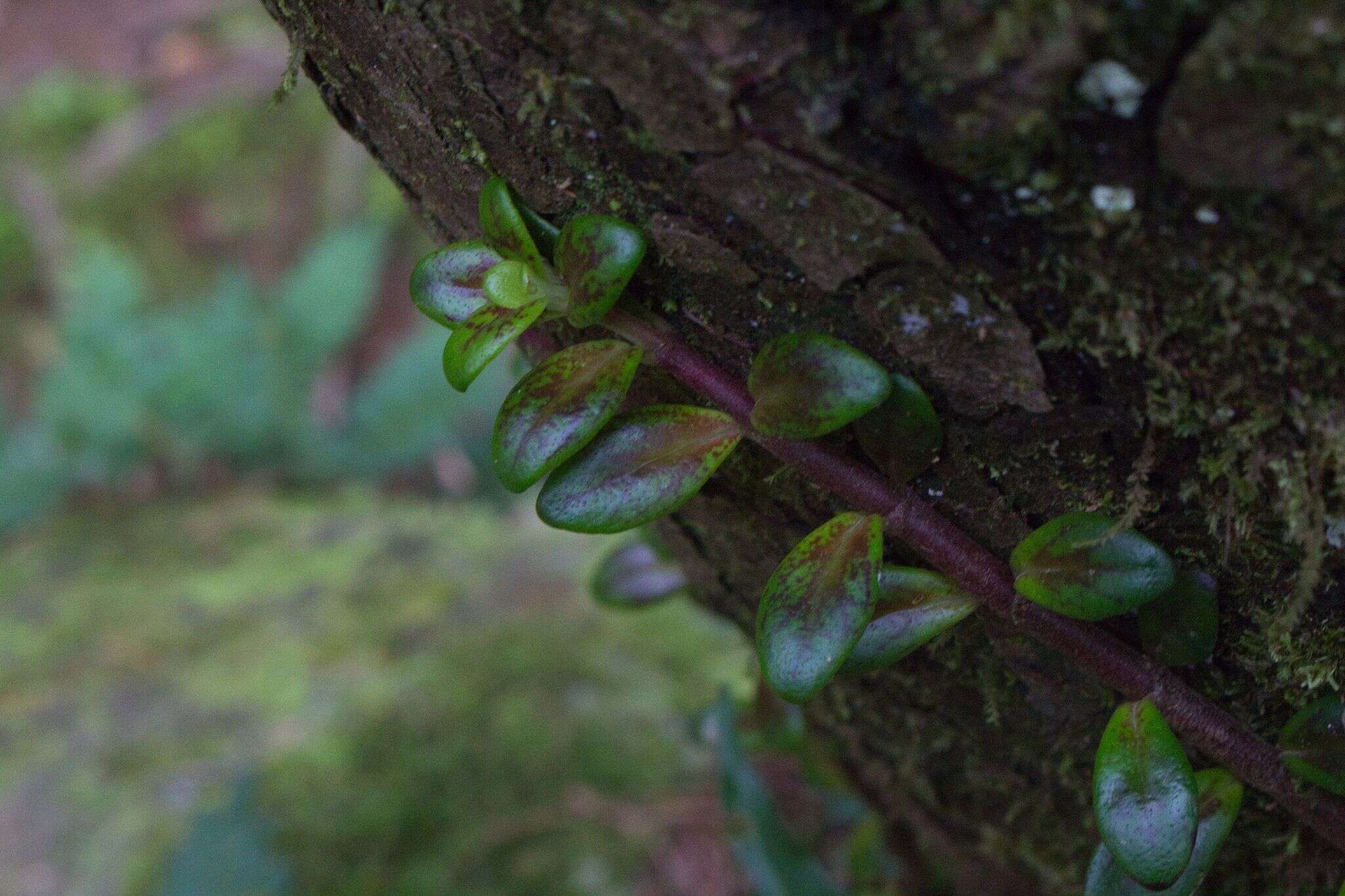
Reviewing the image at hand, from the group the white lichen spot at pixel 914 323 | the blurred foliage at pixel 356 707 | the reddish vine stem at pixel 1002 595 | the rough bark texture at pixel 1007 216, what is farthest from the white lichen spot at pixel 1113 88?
the blurred foliage at pixel 356 707

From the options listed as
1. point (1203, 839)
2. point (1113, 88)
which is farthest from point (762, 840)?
point (1113, 88)

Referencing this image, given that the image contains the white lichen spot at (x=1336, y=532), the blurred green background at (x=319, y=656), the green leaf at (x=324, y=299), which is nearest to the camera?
the white lichen spot at (x=1336, y=532)

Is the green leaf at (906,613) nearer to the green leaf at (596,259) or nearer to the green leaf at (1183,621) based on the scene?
the green leaf at (1183,621)

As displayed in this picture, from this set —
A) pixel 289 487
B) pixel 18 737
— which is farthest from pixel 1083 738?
pixel 289 487

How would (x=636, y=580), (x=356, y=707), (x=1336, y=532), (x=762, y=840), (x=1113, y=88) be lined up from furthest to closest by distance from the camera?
1. (x=356, y=707)
2. (x=762, y=840)
3. (x=636, y=580)
4. (x=1336, y=532)
5. (x=1113, y=88)

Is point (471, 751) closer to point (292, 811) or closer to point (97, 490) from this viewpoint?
point (292, 811)

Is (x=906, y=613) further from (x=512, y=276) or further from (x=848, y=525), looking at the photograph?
(x=512, y=276)
